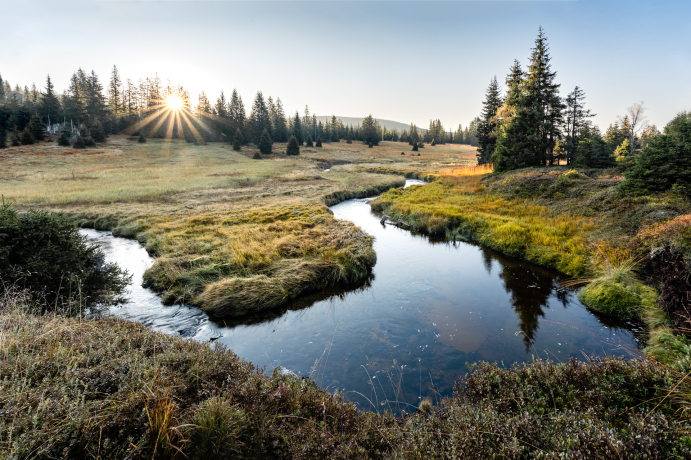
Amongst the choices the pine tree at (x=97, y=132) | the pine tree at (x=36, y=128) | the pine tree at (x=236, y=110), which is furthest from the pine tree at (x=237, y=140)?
the pine tree at (x=36, y=128)

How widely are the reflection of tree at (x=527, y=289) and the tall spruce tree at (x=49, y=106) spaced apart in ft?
298

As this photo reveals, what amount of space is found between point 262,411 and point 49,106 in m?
92.0

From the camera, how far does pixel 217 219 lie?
659 inches

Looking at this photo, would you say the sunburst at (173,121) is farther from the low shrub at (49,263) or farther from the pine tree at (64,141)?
the low shrub at (49,263)

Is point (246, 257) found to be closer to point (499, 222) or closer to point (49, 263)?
point (49, 263)

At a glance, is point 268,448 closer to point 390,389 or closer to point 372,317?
point 390,389

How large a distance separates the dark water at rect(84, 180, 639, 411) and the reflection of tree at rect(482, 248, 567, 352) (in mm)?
32

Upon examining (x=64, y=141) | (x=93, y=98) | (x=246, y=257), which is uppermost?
(x=93, y=98)

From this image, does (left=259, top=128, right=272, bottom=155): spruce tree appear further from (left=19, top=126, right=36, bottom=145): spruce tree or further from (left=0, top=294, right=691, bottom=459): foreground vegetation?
(left=0, top=294, right=691, bottom=459): foreground vegetation

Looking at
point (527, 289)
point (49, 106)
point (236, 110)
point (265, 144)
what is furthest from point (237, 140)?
point (527, 289)

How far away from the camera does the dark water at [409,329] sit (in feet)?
20.2

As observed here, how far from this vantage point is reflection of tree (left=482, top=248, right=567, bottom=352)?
25.5ft

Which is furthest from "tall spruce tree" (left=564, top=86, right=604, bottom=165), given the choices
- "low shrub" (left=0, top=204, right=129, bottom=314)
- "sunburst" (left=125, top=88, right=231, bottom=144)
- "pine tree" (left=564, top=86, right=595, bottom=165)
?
"sunburst" (left=125, top=88, right=231, bottom=144)

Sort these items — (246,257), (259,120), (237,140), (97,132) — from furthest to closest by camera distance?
(259,120)
(237,140)
(97,132)
(246,257)
